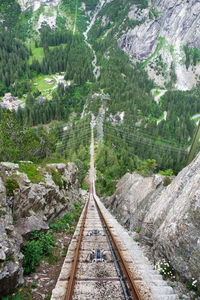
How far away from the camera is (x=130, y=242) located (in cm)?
1645

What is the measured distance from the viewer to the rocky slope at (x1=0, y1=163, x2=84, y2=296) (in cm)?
1009

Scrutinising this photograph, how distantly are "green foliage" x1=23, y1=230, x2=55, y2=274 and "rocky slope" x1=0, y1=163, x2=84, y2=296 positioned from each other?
1.89 ft

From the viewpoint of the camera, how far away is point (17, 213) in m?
15.1

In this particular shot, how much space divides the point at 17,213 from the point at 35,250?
3381 mm

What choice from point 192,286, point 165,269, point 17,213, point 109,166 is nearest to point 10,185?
point 17,213

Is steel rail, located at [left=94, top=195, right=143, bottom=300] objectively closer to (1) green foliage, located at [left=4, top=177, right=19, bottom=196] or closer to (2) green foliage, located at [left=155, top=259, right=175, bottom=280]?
(2) green foliage, located at [left=155, top=259, right=175, bottom=280]

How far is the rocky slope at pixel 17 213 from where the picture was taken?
10.1m

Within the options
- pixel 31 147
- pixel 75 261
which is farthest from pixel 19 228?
pixel 31 147

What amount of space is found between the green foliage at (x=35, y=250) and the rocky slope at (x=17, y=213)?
575 millimetres

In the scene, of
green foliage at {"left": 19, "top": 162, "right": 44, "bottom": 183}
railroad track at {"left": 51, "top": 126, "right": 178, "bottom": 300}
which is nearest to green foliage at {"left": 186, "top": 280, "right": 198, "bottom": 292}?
railroad track at {"left": 51, "top": 126, "right": 178, "bottom": 300}

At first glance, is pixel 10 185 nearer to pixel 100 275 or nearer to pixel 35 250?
pixel 35 250

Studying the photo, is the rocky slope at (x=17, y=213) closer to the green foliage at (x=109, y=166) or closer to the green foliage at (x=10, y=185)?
the green foliage at (x=10, y=185)

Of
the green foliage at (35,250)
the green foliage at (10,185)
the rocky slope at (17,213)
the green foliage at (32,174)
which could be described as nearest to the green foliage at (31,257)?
the green foliage at (35,250)

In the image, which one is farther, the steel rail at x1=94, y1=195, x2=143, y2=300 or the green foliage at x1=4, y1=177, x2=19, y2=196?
the green foliage at x1=4, y1=177, x2=19, y2=196
